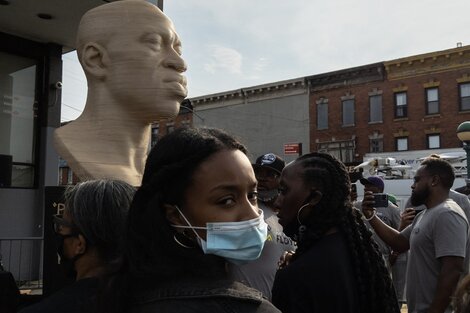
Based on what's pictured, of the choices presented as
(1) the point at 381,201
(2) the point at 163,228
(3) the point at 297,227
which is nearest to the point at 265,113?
(1) the point at 381,201

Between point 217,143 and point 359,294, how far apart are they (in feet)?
3.97

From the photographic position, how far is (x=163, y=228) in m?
1.36

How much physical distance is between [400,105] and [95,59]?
80.0 feet

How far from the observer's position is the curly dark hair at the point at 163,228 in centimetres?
125

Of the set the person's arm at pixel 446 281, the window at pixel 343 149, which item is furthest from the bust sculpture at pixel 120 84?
the window at pixel 343 149

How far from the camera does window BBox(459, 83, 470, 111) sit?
23531mm

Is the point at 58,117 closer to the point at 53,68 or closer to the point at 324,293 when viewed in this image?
the point at 53,68

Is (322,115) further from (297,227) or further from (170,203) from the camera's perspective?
(170,203)

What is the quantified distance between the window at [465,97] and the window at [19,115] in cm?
2140

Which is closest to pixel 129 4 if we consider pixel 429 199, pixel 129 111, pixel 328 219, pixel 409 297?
pixel 129 111

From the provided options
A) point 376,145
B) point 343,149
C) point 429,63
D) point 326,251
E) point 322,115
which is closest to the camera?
point 326,251

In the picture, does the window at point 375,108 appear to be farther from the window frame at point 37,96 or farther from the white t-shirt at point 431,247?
the white t-shirt at point 431,247

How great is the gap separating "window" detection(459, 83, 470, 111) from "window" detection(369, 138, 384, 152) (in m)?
4.35

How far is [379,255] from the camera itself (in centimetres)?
242
